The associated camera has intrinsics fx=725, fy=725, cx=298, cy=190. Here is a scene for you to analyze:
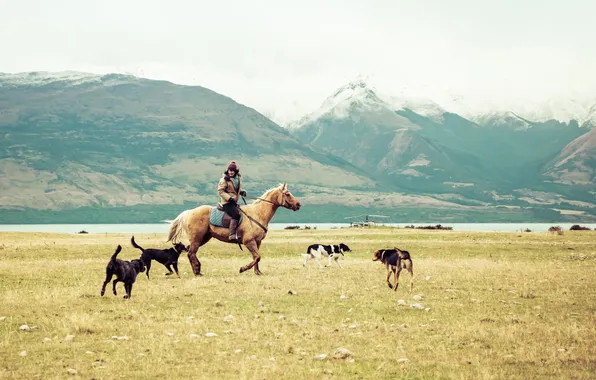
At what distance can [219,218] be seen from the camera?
31016 mm

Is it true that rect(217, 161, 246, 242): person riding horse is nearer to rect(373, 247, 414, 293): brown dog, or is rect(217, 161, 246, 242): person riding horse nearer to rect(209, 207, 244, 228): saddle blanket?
rect(209, 207, 244, 228): saddle blanket

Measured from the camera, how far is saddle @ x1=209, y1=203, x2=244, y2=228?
30.9m

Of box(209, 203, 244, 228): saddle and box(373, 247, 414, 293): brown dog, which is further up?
box(209, 203, 244, 228): saddle

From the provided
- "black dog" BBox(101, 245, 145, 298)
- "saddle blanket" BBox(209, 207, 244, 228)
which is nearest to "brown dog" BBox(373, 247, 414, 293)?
"saddle blanket" BBox(209, 207, 244, 228)

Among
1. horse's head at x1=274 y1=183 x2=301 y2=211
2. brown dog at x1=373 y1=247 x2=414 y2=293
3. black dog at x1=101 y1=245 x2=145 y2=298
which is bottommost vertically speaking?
black dog at x1=101 y1=245 x2=145 y2=298

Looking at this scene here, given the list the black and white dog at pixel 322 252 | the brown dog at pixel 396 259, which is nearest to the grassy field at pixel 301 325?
the brown dog at pixel 396 259

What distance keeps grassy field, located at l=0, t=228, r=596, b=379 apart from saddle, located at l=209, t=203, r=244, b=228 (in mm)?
2180

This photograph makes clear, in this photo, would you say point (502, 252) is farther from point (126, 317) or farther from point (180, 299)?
point (126, 317)

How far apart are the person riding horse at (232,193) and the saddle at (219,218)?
0.72 ft

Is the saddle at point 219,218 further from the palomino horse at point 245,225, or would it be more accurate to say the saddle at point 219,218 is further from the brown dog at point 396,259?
the brown dog at point 396,259

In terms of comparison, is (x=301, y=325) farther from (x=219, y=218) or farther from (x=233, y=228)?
(x=219, y=218)

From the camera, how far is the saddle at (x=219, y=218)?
30.9 meters

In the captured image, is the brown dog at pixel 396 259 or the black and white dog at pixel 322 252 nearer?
the brown dog at pixel 396 259

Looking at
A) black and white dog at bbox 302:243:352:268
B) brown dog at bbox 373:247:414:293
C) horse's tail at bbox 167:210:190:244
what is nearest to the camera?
brown dog at bbox 373:247:414:293
